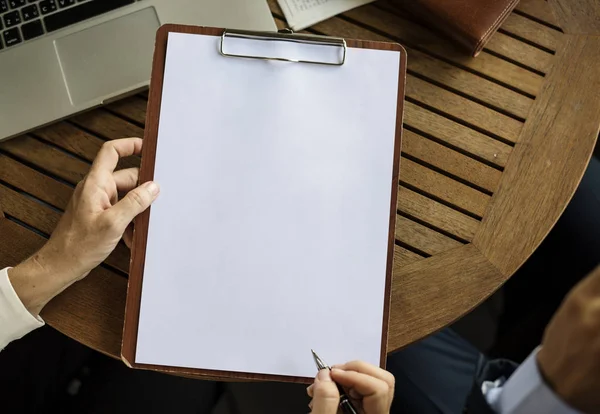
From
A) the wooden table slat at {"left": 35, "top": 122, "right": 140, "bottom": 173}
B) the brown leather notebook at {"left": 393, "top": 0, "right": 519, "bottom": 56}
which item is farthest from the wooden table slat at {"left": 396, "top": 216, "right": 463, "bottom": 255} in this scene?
the wooden table slat at {"left": 35, "top": 122, "right": 140, "bottom": 173}

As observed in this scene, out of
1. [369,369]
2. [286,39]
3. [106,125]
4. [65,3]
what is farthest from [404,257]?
[65,3]

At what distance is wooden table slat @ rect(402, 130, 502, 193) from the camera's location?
64 cm

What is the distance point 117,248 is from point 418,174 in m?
0.35

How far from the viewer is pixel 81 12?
2.16 ft

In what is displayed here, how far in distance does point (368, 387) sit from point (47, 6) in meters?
0.56

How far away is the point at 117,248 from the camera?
626mm

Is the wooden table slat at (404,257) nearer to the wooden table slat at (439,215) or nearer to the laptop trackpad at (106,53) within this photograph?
the wooden table slat at (439,215)

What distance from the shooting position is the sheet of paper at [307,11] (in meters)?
0.67

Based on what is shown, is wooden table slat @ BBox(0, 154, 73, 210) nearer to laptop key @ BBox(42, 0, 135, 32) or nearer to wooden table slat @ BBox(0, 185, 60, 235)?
wooden table slat @ BBox(0, 185, 60, 235)

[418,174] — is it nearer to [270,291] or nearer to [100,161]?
[270,291]

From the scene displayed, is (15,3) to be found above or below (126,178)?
above

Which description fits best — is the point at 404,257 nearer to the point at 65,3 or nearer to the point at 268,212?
the point at 268,212

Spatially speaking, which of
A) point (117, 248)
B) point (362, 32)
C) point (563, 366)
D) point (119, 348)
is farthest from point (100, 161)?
point (563, 366)

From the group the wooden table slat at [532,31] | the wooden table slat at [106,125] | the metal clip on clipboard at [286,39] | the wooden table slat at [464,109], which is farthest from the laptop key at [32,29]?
the wooden table slat at [532,31]
